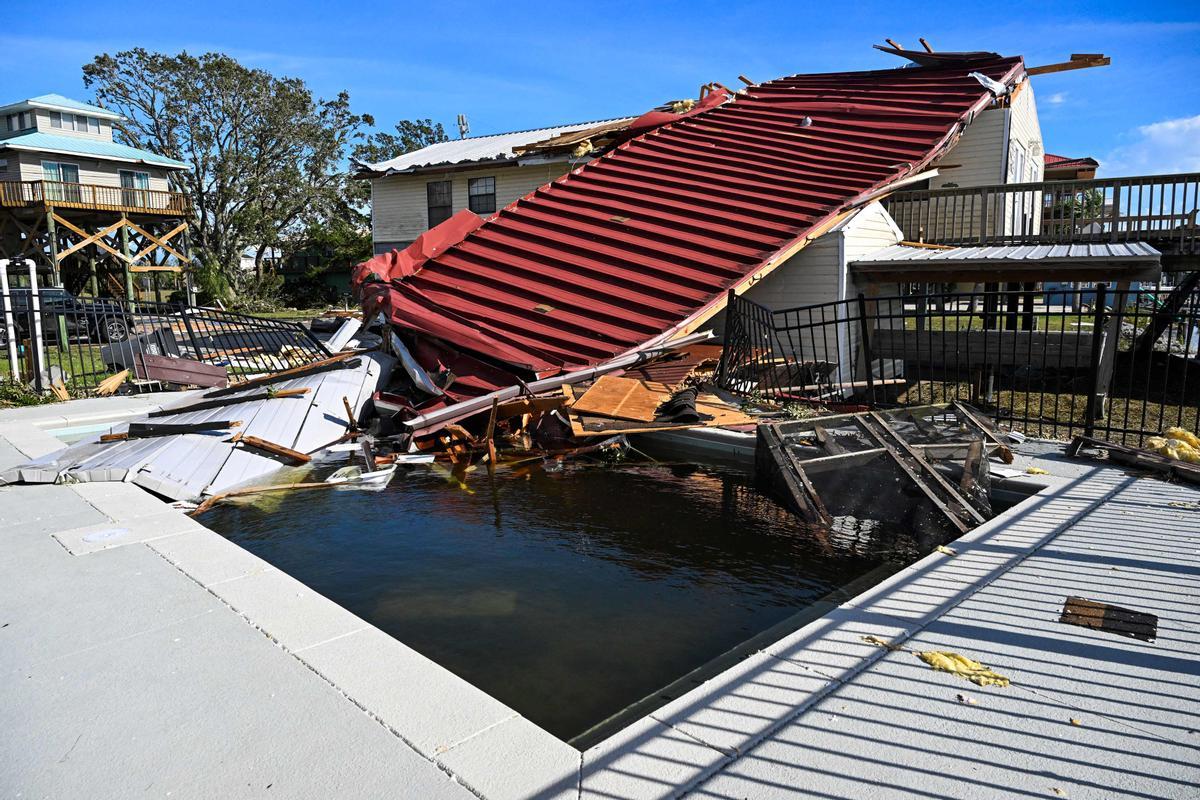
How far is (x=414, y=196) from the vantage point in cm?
2530

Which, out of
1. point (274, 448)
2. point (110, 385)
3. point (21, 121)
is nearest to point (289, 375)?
point (274, 448)

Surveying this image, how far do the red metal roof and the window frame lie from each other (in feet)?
31.0

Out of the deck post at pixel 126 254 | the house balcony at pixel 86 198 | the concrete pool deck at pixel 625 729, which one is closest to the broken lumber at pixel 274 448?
the concrete pool deck at pixel 625 729

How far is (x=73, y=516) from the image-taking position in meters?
5.56

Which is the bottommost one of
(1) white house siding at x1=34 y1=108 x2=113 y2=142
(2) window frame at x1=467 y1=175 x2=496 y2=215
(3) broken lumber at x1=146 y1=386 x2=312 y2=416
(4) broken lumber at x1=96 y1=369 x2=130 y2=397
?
(4) broken lumber at x1=96 y1=369 x2=130 y2=397

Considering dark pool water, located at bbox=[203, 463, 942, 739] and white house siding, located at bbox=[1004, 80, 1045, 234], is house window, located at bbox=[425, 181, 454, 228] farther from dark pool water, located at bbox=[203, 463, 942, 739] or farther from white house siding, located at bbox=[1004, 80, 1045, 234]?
dark pool water, located at bbox=[203, 463, 942, 739]

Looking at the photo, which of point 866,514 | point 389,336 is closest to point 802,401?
point 866,514

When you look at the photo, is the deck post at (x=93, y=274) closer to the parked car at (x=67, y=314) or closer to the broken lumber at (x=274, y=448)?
the parked car at (x=67, y=314)

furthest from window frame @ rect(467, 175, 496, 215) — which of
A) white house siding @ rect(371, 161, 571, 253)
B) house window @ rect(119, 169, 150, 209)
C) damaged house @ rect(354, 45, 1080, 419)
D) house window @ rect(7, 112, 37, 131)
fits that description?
house window @ rect(7, 112, 37, 131)

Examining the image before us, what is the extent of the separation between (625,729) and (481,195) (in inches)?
892

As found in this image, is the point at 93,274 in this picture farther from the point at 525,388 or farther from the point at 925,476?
the point at 925,476

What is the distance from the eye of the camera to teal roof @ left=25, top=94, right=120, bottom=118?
131ft

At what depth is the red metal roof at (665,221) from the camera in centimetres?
1011

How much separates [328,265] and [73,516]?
136 feet
